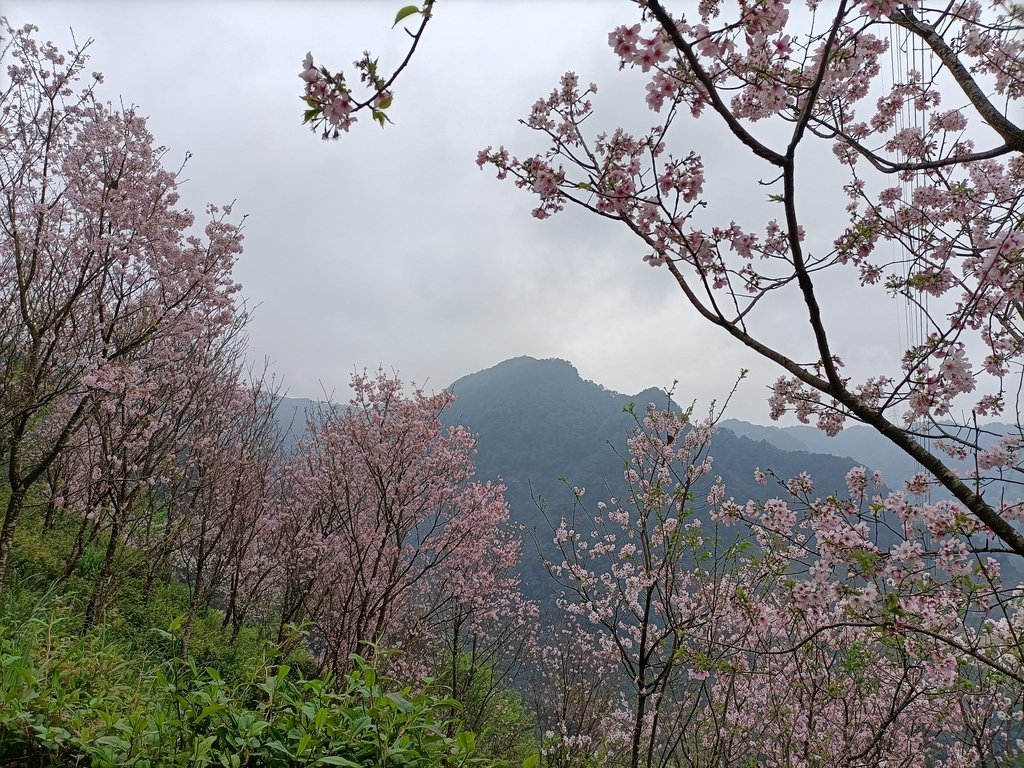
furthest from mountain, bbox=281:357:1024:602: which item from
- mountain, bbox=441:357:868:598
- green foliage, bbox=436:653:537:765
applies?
green foliage, bbox=436:653:537:765

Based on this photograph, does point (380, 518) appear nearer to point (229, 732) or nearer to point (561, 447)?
point (229, 732)

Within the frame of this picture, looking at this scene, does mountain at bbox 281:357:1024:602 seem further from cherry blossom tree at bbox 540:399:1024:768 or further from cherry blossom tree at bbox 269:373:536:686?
cherry blossom tree at bbox 540:399:1024:768

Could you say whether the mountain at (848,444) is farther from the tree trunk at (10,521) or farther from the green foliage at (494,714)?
the tree trunk at (10,521)

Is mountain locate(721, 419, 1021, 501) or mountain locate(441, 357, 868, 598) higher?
mountain locate(721, 419, 1021, 501)

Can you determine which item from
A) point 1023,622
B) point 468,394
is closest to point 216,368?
point 1023,622

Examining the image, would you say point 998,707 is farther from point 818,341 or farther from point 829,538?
point 818,341

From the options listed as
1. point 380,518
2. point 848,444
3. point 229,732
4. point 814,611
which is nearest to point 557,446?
point 380,518

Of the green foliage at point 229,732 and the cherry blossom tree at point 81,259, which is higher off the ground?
the cherry blossom tree at point 81,259

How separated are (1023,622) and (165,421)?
30.6 feet

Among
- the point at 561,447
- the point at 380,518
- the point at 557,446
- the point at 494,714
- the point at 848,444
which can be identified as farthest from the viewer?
the point at 848,444

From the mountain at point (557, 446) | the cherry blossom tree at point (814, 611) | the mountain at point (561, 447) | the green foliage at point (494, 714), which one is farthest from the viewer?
the mountain at point (557, 446)

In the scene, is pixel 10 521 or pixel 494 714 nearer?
pixel 10 521

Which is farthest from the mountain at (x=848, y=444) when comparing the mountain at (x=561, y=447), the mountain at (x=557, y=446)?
the mountain at (x=557, y=446)

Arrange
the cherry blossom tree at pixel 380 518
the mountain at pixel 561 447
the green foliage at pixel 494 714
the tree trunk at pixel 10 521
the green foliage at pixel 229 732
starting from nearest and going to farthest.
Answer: the green foliage at pixel 229 732, the tree trunk at pixel 10 521, the cherry blossom tree at pixel 380 518, the green foliage at pixel 494 714, the mountain at pixel 561 447
